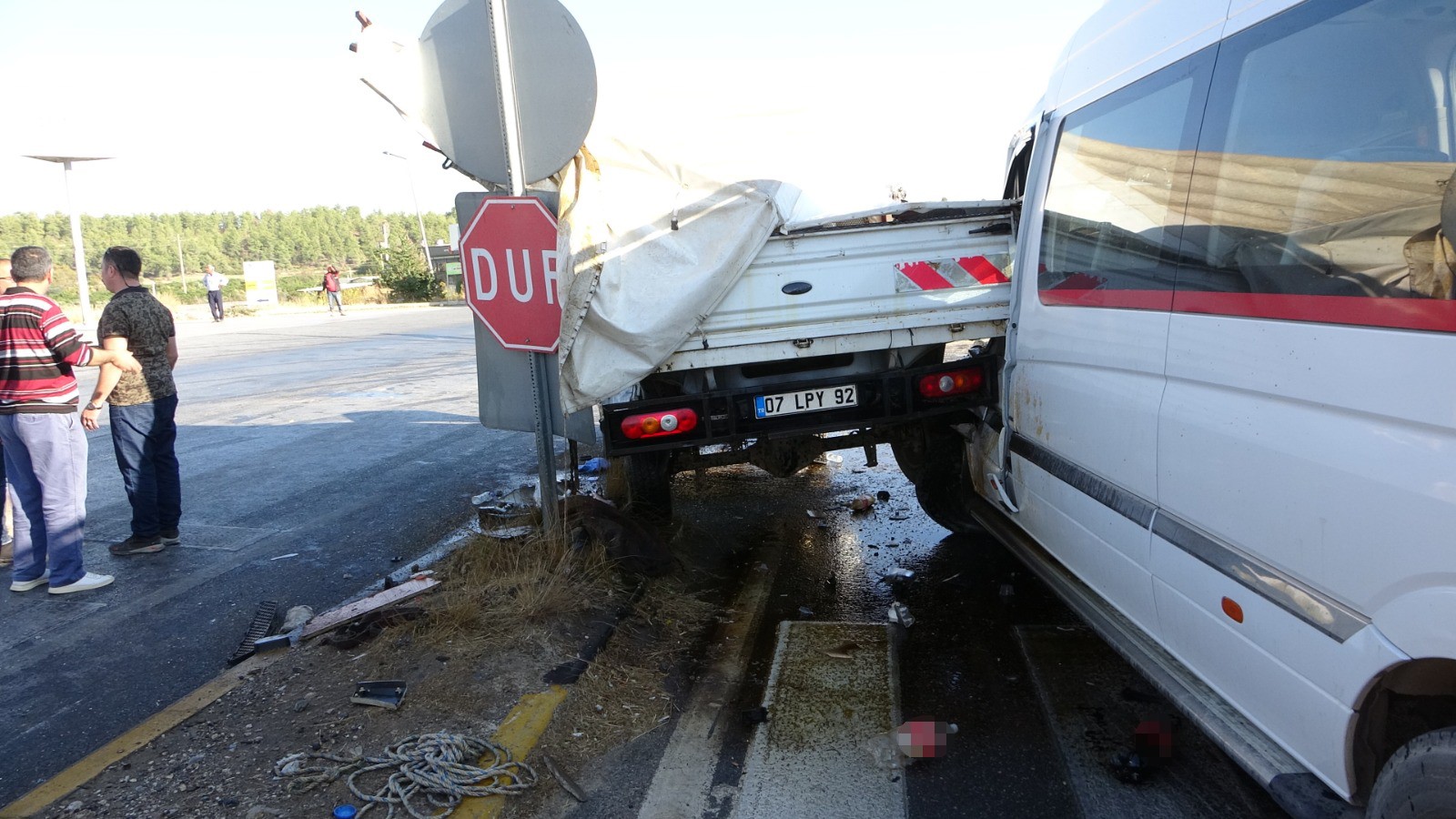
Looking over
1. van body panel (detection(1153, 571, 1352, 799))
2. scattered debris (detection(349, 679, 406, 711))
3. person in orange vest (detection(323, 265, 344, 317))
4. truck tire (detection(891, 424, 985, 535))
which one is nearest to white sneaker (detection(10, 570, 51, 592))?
scattered debris (detection(349, 679, 406, 711))

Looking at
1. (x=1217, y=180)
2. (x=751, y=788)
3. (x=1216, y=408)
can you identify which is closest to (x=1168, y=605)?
(x=1216, y=408)

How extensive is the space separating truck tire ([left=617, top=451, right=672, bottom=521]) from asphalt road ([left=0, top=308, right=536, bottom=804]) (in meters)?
1.50

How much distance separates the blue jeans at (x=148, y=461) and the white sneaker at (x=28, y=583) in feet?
1.73

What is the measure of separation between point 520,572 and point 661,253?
1.67m

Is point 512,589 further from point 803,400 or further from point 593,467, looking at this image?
point 593,467

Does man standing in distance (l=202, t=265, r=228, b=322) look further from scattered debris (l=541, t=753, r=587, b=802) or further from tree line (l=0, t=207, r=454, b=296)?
tree line (l=0, t=207, r=454, b=296)

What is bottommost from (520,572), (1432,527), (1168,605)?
(520,572)

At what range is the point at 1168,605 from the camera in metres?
2.54

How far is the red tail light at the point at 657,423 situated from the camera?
411 centimetres

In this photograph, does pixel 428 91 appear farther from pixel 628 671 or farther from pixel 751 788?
pixel 751 788

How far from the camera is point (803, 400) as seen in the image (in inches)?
165

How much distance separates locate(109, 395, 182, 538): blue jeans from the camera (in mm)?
5363

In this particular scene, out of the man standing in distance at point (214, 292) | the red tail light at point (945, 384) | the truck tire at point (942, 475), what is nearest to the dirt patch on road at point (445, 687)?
the truck tire at point (942, 475)

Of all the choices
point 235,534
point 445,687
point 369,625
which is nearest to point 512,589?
point 369,625
